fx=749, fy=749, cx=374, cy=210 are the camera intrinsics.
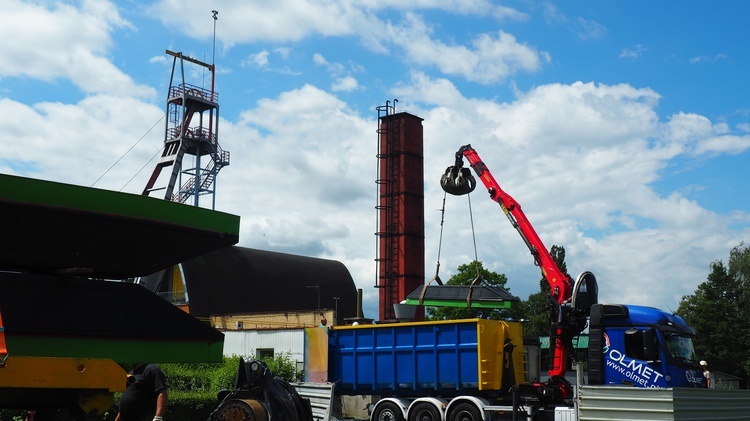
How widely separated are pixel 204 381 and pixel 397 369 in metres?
8.33

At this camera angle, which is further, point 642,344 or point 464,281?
point 464,281

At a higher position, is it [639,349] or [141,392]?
[639,349]

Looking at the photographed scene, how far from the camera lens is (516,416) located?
622 inches

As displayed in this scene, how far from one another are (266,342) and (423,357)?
13579 millimetres

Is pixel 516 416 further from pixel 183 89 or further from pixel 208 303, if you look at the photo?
pixel 183 89

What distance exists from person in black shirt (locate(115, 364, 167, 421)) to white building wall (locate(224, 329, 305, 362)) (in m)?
19.7

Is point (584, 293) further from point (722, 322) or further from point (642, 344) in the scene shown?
point (722, 322)

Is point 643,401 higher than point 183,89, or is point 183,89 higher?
point 183,89

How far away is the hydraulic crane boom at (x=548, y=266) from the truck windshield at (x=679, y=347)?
2320mm

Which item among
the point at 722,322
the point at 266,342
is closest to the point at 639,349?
the point at 266,342

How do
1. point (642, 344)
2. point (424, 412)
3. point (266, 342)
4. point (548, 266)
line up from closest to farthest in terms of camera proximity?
point (642, 344) → point (424, 412) → point (548, 266) → point (266, 342)

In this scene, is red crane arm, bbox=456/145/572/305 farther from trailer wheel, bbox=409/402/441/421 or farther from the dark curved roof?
the dark curved roof

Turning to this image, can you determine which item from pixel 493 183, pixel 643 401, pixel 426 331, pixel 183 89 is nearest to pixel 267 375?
pixel 643 401

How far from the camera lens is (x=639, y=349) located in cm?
1412
